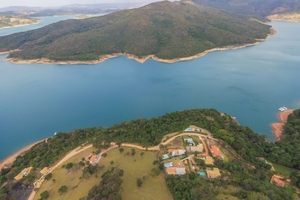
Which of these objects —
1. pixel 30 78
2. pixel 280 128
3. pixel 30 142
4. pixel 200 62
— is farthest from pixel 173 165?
pixel 30 78

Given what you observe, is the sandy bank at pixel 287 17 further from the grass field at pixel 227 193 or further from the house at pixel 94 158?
the house at pixel 94 158

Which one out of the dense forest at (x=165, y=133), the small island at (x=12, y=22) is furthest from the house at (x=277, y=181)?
the small island at (x=12, y=22)

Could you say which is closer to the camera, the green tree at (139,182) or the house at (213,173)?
the green tree at (139,182)

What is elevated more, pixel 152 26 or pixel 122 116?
pixel 152 26

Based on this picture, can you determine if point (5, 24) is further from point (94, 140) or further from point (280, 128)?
point (280, 128)

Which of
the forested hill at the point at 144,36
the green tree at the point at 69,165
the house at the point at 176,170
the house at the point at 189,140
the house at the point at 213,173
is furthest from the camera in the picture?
the forested hill at the point at 144,36

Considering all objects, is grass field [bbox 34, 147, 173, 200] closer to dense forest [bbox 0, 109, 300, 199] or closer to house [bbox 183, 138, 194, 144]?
dense forest [bbox 0, 109, 300, 199]
